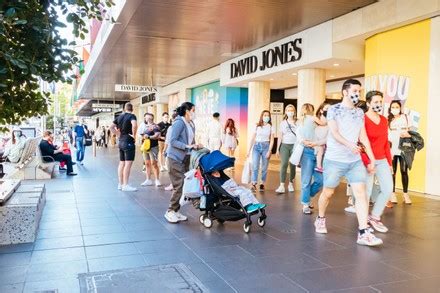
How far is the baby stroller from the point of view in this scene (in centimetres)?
576

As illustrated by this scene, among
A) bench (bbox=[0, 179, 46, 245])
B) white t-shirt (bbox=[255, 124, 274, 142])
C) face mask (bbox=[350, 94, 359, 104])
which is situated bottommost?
bench (bbox=[0, 179, 46, 245])

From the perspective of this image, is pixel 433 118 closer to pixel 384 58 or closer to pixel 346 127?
pixel 384 58

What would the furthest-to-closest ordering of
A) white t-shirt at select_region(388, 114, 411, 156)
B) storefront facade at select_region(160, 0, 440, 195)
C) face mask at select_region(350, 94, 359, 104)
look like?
storefront facade at select_region(160, 0, 440, 195)
white t-shirt at select_region(388, 114, 411, 156)
face mask at select_region(350, 94, 359, 104)

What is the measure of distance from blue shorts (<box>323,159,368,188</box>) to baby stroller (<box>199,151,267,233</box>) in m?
1.01

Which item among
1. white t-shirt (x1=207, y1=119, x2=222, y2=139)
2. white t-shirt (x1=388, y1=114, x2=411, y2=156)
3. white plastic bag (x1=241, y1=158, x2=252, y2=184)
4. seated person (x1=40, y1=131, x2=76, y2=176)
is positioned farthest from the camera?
white t-shirt (x1=207, y1=119, x2=222, y2=139)

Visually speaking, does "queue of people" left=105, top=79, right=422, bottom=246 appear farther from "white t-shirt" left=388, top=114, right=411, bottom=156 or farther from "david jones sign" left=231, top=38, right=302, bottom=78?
"david jones sign" left=231, top=38, right=302, bottom=78

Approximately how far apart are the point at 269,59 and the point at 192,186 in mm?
9769

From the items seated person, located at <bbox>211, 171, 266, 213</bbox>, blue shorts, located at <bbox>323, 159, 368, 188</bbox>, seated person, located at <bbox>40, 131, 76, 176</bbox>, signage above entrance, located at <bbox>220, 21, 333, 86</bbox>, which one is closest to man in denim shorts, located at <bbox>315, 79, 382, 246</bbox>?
blue shorts, located at <bbox>323, 159, 368, 188</bbox>

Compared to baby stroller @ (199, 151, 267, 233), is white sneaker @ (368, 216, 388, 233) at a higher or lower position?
lower

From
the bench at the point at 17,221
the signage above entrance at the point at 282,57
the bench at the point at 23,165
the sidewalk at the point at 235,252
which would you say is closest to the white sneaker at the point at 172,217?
the sidewalk at the point at 235,252

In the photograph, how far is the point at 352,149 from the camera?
196 inches

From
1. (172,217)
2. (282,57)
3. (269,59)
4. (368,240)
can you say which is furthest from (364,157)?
(269,59)

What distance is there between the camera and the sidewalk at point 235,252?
12.7ft

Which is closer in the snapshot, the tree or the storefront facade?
the tree
